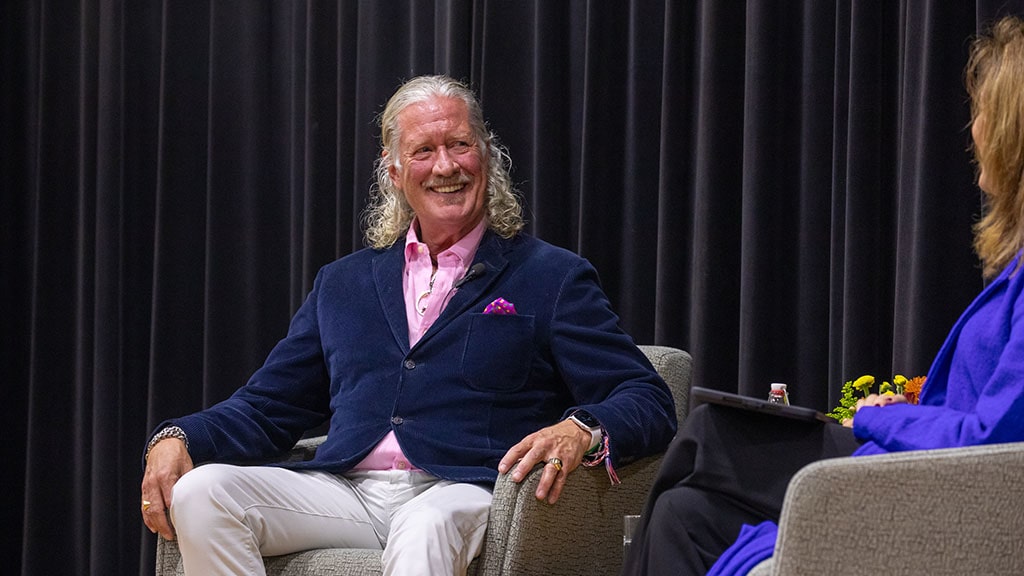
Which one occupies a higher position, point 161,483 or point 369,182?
point 369,182

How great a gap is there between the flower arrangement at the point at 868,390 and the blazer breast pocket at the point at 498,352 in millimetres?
650

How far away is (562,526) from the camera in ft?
6.88

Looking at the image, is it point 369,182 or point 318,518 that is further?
point 369,182

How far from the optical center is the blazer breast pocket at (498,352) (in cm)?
241

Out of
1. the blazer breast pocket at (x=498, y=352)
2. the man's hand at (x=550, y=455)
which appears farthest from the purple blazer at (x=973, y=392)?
the blazer breast pocket at (x=498, y=352)

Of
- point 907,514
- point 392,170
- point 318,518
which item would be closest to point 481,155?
point 392,170

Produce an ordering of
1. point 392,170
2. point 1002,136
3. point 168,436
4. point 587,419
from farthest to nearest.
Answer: point 392,170
point 168,436
point 587,419
point 1002,136

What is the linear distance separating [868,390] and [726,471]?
2.71 ft

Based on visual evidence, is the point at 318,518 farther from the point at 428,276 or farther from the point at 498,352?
the point at 428,276

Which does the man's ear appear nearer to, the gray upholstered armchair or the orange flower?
the gray upholstered armchair

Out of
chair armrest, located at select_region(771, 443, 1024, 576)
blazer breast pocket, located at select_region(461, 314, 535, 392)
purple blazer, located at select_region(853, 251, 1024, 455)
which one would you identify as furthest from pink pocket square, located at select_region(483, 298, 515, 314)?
chair armrest, located at select_region(771, 443, 1024, 576)

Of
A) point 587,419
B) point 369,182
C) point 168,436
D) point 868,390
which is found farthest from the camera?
point 369,182

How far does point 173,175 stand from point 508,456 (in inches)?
88.0

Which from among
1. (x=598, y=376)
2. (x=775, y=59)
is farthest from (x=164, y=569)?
(x=775, y=59)
